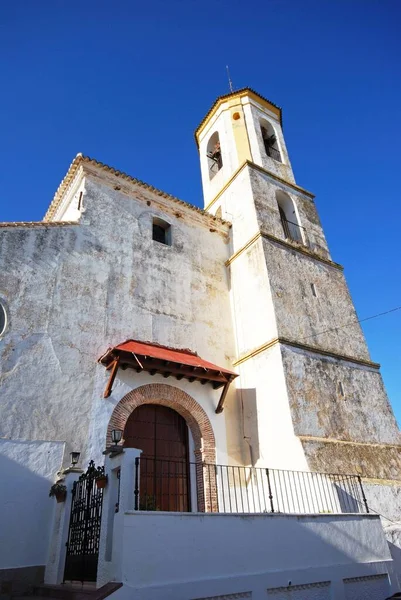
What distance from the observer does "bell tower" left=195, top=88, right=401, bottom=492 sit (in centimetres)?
1045

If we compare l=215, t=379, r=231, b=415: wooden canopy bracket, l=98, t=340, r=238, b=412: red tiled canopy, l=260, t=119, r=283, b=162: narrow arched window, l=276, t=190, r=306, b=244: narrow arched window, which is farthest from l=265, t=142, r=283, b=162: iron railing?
l=215, t=379, r=231, b=415: wooden canopy bracket

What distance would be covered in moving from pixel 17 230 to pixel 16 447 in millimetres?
5231

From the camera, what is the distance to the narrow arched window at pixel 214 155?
61.4ft

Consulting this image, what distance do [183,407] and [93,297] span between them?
3.72 meters

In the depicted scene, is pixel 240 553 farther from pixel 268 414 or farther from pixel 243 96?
pixel 243 96

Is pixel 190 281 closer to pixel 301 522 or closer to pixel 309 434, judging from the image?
pixel 309 434

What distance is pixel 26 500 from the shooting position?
783cm

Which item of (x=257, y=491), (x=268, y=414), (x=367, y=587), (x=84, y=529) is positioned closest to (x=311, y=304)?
(x=268, y=414)

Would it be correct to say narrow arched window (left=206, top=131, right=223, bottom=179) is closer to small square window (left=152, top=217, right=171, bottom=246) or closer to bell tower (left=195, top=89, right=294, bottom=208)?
bell tower (left=195, top=89, right=294, bottom=208)

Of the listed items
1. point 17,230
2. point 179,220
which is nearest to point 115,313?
point 17,230

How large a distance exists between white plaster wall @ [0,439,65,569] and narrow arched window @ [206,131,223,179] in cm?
1398

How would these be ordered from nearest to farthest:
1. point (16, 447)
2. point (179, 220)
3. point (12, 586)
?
1. point (12, 586)
2. point (16, 447)
3. point (179, 220)

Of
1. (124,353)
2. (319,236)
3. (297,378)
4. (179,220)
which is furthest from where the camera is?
(319,236)

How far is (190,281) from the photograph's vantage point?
13414mm
